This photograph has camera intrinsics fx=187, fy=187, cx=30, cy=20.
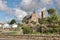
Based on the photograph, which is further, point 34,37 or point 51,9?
point 51,9

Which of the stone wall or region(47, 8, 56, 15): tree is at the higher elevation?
region(47, 8, 56, 15): tree

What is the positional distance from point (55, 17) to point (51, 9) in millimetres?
10553

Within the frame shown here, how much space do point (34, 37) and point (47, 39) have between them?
2.52m

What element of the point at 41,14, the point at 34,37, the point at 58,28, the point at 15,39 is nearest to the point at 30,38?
the point at 34,37

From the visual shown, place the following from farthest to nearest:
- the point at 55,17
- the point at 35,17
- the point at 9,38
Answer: the point at 35,17 → the point at 55,17 → the point at 9,38

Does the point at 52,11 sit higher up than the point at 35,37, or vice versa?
the point at 52,11

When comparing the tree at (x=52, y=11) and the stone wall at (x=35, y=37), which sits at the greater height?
the tree at (x=52, y=11)

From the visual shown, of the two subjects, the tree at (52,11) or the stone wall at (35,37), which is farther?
the tree at (52,11)

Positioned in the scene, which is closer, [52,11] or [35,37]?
[35,37]

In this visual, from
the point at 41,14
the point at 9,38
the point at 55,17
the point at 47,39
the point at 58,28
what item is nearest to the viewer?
the point at 47,39

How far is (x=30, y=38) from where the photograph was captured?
103 ft

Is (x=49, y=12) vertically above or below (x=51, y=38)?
above

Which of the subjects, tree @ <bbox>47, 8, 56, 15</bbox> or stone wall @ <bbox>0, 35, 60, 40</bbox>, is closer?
stone wall @ <bbox>0, 35, 60, 40</bbox>

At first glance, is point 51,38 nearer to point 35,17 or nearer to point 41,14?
point 35,17
